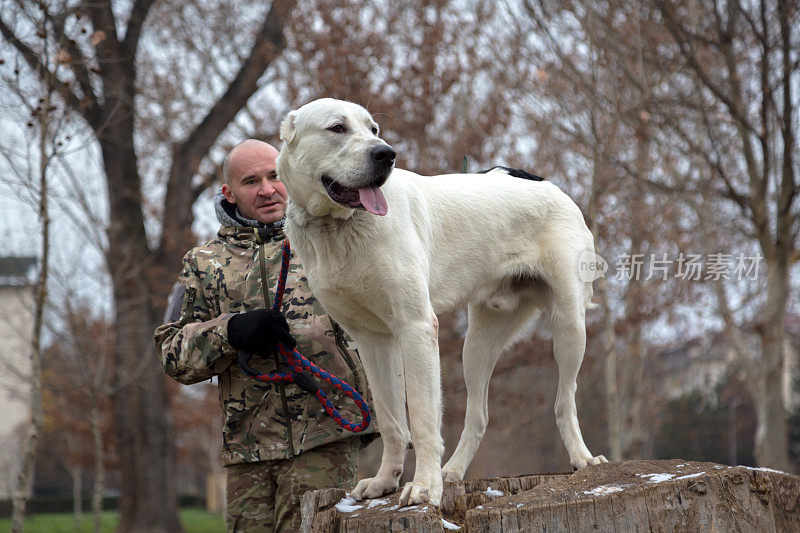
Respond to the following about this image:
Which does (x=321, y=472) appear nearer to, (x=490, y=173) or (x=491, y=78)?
(x=490, y=173)

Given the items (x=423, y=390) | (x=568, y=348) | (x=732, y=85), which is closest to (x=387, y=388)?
(x=423, y=390)

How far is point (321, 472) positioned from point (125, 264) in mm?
9879

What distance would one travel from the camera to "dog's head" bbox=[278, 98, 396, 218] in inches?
126

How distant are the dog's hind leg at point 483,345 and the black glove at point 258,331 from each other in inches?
46.9

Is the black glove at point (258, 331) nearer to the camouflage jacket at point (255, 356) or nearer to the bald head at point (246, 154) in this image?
the camouflage jacket at point (255, 356)

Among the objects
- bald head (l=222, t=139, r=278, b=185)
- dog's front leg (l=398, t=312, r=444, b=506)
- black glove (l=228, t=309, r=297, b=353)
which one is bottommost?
dog's front leg (l=398, t=312, r=444, b=506)

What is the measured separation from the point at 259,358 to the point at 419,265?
3.32 feet

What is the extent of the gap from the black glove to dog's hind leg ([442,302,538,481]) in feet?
3.91

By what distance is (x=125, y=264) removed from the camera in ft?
42.3

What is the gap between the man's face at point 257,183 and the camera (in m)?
4.09

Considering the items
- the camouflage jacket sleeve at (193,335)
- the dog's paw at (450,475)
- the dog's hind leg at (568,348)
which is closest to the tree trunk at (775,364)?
the dog's hind leg at (568,348)

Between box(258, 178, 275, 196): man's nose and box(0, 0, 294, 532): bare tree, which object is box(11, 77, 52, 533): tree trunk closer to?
box(258, 178, 275, 196): man's nose

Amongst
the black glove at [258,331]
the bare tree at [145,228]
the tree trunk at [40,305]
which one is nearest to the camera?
the black glove at [258,331]

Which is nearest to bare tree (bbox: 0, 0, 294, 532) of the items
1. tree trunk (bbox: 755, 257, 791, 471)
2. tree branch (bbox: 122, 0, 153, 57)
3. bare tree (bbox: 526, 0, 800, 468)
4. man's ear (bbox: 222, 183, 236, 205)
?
tree branch (bbox: 122, 0, 153, 57)
